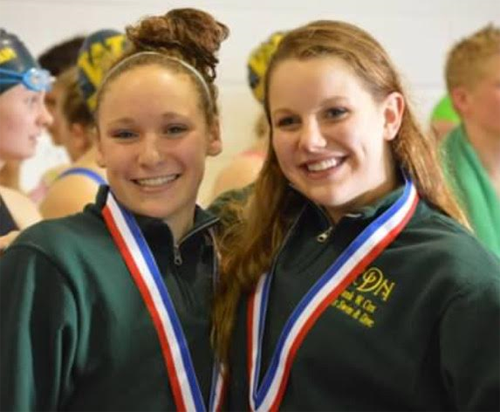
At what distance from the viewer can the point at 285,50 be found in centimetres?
150

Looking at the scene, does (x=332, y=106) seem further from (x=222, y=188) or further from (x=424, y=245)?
(x=222, y=188)

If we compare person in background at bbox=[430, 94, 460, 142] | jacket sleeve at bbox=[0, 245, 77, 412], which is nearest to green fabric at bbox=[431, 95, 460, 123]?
person in background at bbox=[430, 94, 460, 142]

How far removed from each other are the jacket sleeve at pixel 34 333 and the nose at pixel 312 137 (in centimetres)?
42

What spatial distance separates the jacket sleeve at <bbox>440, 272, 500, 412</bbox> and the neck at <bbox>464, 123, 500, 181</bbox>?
1.42m

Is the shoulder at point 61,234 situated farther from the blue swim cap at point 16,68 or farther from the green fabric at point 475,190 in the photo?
the green fabric at point 475,190

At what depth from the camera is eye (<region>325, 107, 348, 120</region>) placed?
142 cm

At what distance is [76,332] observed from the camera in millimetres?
1376

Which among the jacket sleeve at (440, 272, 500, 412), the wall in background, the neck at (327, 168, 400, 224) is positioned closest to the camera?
the jacket sleeve at (440, 272, 500, 412)

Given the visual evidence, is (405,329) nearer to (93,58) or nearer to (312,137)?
(312,137)

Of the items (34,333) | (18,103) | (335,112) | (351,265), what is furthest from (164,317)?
(18,103)

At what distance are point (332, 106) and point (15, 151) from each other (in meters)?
1.18

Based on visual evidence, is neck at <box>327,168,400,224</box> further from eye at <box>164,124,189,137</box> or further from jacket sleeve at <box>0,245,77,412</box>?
jacket sleeve at <box>0,245,77,412</box>

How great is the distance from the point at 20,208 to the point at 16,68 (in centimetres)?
36

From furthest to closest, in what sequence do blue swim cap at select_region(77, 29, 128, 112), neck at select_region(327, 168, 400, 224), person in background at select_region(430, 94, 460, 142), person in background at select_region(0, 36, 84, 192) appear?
person in background at select_region(430, 94, 460, 142) < person in background at select_region(0, 36, 84, 192) < blue swim cap at select_region(77, 29, 128, 112) < neck at select_region(327, 168, 400, 224)
